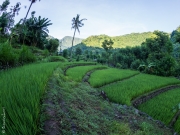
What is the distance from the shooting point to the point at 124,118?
5.75 meters

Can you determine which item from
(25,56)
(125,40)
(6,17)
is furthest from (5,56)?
(125,40)

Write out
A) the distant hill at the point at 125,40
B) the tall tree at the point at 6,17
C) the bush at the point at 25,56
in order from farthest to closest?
the distant hill at the point at 125,40, the tall tree at the point at 6,17, the bush at the point at 25,56

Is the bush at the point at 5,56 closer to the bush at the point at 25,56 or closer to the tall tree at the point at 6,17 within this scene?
the bush at the point at 25,56

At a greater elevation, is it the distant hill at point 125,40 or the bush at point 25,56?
the distant hill at point 125,40

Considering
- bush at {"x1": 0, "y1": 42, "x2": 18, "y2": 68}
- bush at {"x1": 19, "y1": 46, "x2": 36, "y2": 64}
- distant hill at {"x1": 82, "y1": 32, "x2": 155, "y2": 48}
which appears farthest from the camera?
distant hill at {"x1": 82, "y1": 32, "x2": 155, "y2": 48}

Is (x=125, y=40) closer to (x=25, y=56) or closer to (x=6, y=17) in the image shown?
(x=6, y=17)

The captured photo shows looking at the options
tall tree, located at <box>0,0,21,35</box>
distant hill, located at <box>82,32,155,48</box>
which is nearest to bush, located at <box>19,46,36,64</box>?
tall tree, located at <box>0,0,21,35</box>

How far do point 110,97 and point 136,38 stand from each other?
10051 centimetres

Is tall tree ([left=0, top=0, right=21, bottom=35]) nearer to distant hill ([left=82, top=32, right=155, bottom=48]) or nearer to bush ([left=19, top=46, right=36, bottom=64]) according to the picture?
bush ([left=19, top=46, right=36, bottom=64])

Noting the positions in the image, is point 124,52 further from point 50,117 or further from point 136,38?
point 136,38

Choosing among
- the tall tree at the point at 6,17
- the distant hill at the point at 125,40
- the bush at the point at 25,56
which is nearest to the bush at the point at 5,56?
the bush at the point at 25,56

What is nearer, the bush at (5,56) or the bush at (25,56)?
the bush at (5,56)

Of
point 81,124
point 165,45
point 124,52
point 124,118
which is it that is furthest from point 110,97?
point 124,52

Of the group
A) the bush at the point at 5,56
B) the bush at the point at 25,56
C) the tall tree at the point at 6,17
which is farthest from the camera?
the tall tree at the point at 6,17
